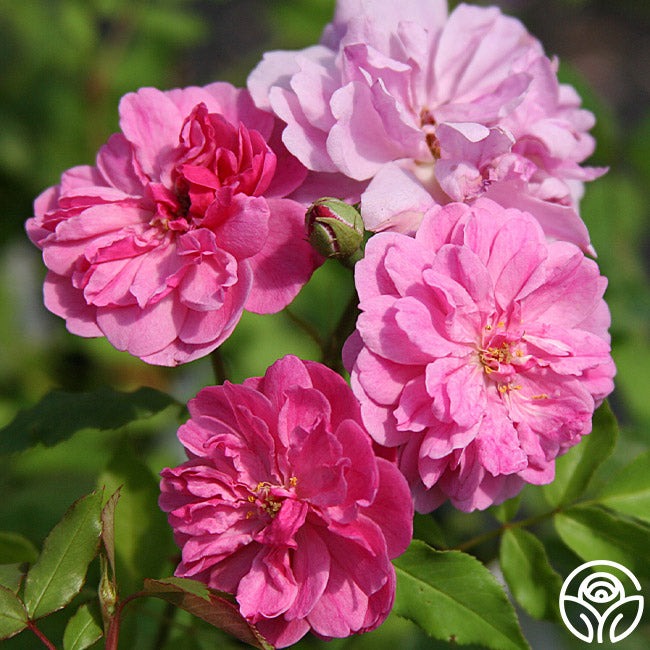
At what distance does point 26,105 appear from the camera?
99.6 inches

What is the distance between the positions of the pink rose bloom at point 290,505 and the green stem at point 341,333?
17 centimetres

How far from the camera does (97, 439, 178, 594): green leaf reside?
1.14 metres

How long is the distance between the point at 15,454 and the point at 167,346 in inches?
11.9

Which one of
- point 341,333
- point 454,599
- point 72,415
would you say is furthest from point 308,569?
point 72,415

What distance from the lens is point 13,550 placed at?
1.06m

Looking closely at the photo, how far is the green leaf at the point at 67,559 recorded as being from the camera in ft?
2.77

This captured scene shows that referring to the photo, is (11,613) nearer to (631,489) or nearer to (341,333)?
(341,333)

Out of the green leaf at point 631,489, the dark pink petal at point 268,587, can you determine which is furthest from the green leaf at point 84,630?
the green leaf at point 631,489

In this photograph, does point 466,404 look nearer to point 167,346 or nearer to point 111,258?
point 167,346

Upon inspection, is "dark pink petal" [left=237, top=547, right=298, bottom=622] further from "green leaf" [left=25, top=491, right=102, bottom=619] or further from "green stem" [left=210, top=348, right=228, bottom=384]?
"green stem" [left=210, top=348, right=228, bottom=384]

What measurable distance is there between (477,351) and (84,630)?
571 millimetres

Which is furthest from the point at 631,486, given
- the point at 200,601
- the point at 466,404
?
the point at 200,601

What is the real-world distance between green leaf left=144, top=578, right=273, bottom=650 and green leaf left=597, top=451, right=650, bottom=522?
22.1 inches

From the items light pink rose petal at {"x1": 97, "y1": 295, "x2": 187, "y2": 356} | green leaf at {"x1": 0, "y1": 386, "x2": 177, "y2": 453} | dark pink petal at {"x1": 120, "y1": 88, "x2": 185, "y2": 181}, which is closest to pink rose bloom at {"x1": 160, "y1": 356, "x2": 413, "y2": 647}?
light pink rose petal at {"x1": 97, "y1": 295, "x2": 187, "y2": 356}
